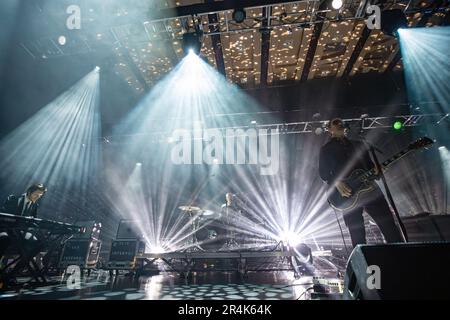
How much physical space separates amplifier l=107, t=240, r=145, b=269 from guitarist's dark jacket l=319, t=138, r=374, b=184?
418 cm

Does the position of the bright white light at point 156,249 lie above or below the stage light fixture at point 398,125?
below

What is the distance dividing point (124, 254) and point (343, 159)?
15.2 ft

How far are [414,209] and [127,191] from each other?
9480mm

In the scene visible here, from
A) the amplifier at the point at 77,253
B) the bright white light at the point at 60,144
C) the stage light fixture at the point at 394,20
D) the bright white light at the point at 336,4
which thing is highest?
the bright white light at the point at 336,4

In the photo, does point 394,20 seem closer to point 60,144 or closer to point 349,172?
point 349,172

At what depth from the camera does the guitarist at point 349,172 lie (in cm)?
219

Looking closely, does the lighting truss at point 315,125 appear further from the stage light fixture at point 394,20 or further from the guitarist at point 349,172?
the guitarist at point 349,172

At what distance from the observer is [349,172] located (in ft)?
8.33

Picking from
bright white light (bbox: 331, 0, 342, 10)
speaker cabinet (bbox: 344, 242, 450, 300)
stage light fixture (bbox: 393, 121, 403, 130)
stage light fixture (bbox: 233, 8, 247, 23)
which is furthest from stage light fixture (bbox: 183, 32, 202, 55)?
stage light fixture (bbox: 393, 121, 403, 130)

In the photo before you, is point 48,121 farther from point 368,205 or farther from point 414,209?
point 414,209

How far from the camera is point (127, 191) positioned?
29.3 feet

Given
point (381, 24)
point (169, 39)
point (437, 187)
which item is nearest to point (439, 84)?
point (437, 187)

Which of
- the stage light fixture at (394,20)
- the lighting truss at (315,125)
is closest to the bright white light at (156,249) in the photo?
A: the lighting truss at (315,125)

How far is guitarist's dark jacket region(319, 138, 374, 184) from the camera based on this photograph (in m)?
2.54
